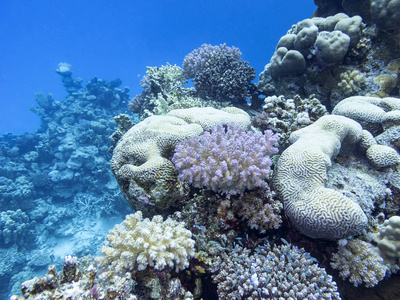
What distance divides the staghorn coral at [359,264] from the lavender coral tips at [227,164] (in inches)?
60.4

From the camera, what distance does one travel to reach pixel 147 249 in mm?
2516

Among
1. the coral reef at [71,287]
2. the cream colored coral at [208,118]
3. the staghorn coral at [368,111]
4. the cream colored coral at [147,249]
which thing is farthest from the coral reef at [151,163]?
the staghorn coral at [368,111]

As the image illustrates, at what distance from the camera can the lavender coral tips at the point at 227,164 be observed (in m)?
2.98

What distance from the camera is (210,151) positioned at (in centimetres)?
323

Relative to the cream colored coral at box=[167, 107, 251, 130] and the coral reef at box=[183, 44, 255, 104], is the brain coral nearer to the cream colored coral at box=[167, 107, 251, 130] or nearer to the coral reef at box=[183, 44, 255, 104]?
the cream colored coral at box=[167, 107, 251, 130]

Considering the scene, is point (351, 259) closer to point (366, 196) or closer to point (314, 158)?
point (366, 196)

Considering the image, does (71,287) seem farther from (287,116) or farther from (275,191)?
(287,116)

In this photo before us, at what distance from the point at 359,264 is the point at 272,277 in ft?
4.54

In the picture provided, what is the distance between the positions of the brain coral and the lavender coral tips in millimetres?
373

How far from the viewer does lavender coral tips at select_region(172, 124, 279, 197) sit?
2979 mm

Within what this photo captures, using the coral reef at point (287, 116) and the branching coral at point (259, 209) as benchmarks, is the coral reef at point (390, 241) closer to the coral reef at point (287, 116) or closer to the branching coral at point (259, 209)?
the branching coral at point (259, 209)

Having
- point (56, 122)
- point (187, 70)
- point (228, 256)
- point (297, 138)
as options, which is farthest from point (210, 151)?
point (56, 122)

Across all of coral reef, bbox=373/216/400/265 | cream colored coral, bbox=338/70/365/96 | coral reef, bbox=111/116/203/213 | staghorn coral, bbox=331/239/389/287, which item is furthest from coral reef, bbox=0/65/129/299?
coral reef, bbox=373/216/400/265

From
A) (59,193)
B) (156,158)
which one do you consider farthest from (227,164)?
(59,193)
